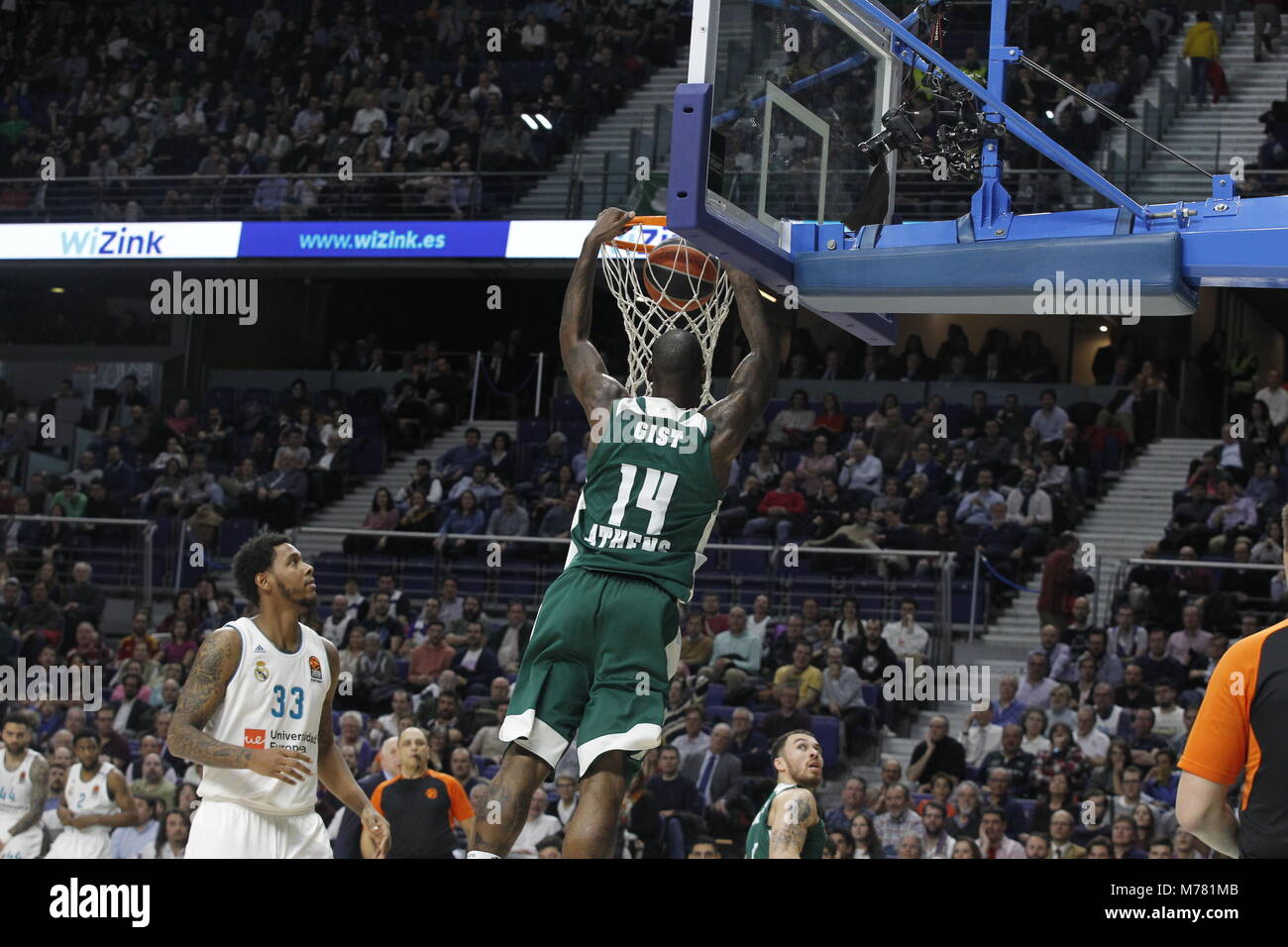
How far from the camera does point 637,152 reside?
16.1 metres

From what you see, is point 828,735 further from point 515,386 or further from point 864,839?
point 515,386

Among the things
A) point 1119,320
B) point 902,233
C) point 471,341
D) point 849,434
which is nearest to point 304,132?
point 471,341

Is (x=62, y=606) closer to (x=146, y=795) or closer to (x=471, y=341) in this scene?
(x=146, y=795)

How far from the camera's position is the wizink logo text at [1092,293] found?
4879 mm

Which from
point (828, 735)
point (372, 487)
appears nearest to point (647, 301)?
point (828, 735)

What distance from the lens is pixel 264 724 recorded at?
5047mm

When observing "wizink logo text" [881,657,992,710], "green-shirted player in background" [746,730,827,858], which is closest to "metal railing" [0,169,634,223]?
"wizink logo text" [881,657,992,710]

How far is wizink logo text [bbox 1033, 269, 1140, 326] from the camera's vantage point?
4879 millimetres

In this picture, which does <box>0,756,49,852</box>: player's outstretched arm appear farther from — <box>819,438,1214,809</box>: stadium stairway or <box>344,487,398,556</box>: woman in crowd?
<box>819,438,1214,809</box>: stadium stairway

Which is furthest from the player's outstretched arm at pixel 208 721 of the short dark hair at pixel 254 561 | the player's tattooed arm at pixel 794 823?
the player's tattooed arm at pixel 794 823

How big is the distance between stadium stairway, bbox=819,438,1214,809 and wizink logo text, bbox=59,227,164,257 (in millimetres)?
9904

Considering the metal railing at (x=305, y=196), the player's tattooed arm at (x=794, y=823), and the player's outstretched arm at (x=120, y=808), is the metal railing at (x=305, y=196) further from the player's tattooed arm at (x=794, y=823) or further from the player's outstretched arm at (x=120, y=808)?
the player's tattooed arm at (x=794, y=823)

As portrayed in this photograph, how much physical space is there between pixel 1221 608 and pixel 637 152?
7645 millimetres
